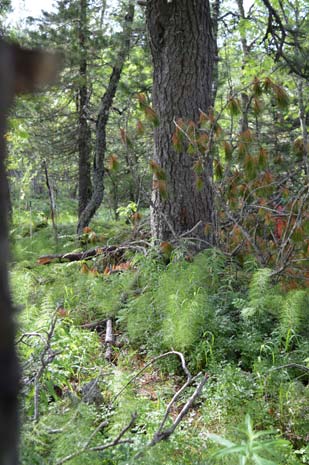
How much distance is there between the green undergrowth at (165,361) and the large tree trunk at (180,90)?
0.60 metres

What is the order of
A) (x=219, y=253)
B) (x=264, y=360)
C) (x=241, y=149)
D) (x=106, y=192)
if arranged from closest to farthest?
(x=264, y=360), (x=241, y=149), (x=219, y=253), (x=106, y=192)

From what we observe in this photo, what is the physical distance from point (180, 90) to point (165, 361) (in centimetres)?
309

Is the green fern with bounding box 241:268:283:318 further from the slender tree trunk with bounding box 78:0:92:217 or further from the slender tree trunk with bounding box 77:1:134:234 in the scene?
the slender tree trunk with bounding box 78:0:92:217

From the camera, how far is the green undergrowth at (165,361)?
2086 mm

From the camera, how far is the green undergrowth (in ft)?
6.84

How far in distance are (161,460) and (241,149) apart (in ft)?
9.52

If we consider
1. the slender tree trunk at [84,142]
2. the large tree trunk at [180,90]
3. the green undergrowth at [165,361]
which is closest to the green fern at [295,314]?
the green undergrowth at [165,361]

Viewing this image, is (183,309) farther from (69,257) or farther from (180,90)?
(69,257)

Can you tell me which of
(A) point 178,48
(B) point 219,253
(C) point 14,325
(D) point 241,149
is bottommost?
(B) point 219,253

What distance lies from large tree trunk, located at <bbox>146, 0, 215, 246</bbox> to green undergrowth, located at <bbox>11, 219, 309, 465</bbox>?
1.96 ft

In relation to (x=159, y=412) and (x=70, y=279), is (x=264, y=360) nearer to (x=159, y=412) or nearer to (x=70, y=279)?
(x=159, y=412)

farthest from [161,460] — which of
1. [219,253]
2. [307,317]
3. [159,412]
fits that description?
[219,253]

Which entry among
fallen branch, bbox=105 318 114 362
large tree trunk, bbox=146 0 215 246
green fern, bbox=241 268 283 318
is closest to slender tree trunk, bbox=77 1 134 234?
large tree trunk, bbox=146 0 215 246

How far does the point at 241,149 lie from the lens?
13.9 feet
